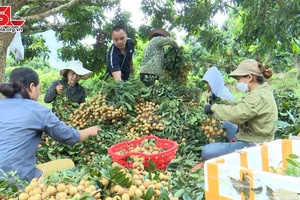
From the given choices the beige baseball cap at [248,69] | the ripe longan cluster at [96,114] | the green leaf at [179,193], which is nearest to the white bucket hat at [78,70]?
the ripe longan cluster at [96,114]

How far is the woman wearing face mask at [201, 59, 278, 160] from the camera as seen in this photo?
2.78m

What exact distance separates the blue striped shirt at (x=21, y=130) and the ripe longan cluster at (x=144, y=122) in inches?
48.5

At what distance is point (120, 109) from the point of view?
3.72 m

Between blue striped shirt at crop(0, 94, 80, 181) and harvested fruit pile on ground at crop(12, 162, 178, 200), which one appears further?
blue striped shirt at crop(0, 94, 80, 181)

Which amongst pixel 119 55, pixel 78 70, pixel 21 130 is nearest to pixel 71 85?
pixel 78 70

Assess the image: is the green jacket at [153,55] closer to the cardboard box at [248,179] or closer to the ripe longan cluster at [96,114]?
the ripe longan cluster at [96,114]

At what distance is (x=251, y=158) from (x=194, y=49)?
15146mm

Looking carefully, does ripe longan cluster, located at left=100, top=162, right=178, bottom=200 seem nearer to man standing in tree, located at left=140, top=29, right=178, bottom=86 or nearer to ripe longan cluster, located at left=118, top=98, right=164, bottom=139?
ripe longan cluster, located at left=118, top=98, right=164, bottom=139

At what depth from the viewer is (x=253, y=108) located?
2771 millimetres

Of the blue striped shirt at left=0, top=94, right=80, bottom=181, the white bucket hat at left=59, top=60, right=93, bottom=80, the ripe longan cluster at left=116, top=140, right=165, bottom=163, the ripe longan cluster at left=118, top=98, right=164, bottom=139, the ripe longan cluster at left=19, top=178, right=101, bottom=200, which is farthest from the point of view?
the white bucket hat at left=59, top=60, right=93, bottom=80

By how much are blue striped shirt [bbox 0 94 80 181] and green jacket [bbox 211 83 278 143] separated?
1315mm

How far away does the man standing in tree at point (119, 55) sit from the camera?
4398 mm

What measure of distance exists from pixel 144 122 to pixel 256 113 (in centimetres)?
124

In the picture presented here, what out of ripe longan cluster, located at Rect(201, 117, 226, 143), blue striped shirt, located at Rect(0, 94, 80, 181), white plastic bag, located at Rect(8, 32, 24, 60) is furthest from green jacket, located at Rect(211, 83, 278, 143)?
white plastic bag, located at Rect(8, 32, 24, 60)
